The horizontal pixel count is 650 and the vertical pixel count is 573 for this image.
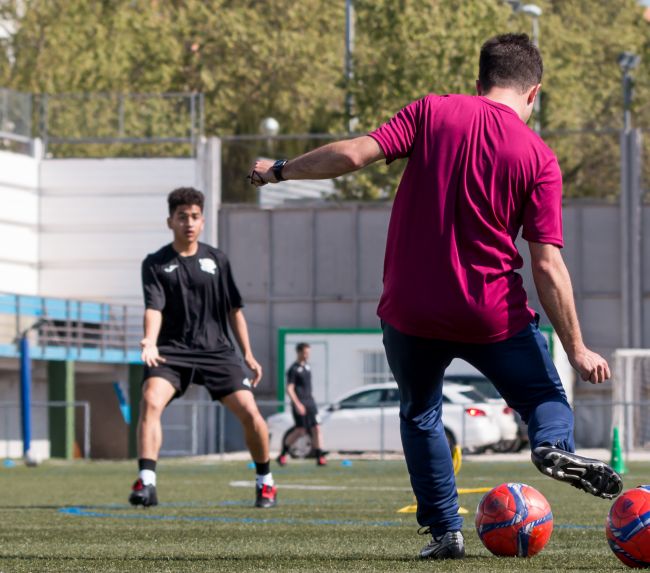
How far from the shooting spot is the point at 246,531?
868 centimetres

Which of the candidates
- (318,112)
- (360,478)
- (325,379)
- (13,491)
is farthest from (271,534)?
(318,112)

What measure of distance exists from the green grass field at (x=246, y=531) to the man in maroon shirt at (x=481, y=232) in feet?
2.65

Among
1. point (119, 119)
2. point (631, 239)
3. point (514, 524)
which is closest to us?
point (514, 524)

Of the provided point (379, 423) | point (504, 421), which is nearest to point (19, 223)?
point (379, 423)

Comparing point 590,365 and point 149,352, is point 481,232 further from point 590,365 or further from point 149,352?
point 149,352

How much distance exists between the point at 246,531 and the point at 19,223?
1184 inches

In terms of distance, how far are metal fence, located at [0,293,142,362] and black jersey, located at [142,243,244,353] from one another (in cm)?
→ 2016

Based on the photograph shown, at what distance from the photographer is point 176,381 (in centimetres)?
1095

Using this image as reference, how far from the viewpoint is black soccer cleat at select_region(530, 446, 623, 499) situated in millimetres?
5875

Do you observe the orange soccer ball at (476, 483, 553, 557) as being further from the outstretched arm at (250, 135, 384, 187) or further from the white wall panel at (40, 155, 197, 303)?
the white wall panel at (40, 155, 197, 303)

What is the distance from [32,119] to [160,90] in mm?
16768

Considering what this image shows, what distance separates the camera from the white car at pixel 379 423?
1110 inches

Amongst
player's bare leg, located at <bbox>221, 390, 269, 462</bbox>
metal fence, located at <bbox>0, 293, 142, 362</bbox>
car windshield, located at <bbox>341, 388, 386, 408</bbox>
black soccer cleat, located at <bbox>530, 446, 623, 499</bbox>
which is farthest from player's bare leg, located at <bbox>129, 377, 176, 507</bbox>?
metal fence, located at <bbox>0, 293, 142, 362</bbox>

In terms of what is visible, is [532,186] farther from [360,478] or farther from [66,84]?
[66,84]
